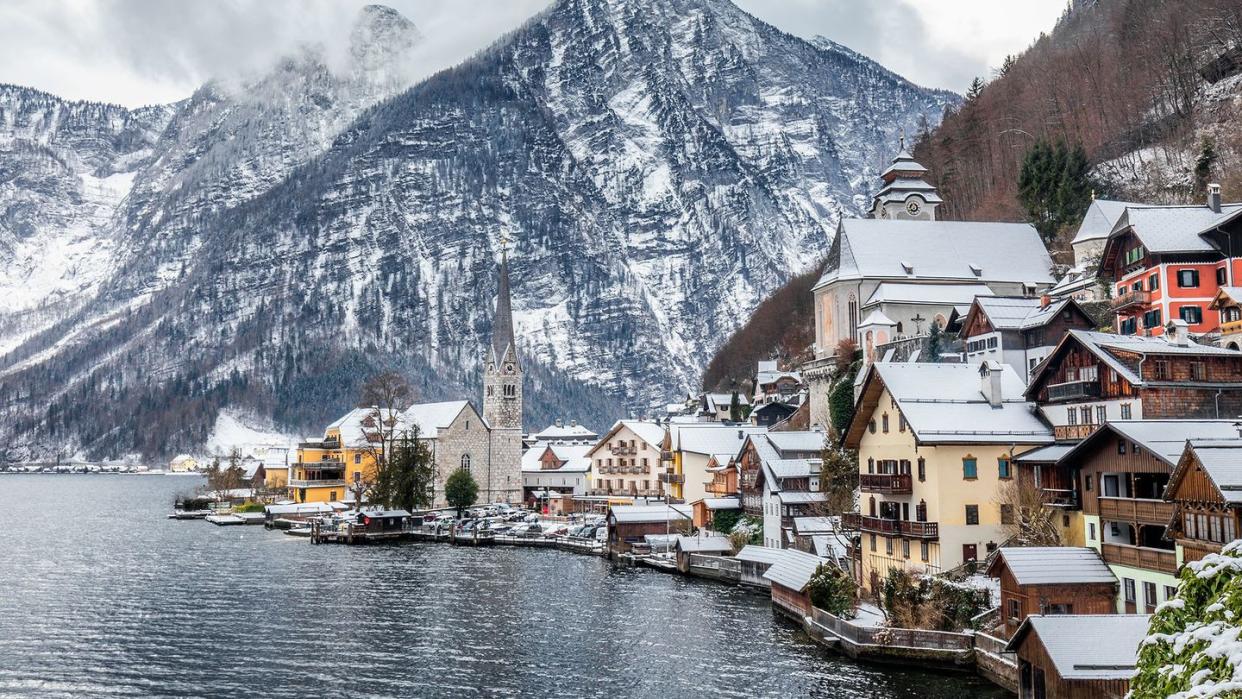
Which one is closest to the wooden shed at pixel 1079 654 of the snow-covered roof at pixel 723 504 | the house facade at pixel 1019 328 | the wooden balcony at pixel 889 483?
the wooden balcony at pixel 889 483

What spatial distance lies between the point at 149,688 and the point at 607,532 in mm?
47208

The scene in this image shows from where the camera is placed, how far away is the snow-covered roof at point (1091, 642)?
27.5 m

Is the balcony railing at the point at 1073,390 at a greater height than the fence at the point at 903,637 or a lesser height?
greater

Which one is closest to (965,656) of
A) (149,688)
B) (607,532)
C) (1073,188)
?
(149,688)

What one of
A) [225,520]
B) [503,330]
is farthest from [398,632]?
[503,330]

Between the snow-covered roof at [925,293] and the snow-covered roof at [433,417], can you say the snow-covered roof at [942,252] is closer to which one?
the snow-covered roof at [925,293]

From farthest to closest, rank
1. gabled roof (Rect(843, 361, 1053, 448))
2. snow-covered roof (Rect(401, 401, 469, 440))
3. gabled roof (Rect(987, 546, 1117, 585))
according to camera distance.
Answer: snow-covered roof (Rect(401, 401, 469, 440))
gabled roof (Rect(843, 361, 1053, 448))
gabled roof (Rect(987, 546, 1117, 585))

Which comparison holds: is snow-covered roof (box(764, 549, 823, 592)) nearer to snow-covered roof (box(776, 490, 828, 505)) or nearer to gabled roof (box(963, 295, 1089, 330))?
snow-covered roof (box(776, 490, 828, 505))

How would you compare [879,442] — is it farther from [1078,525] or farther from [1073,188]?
[1073,188]

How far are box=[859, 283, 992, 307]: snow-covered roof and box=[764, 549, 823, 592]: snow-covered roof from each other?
3270 centimetres

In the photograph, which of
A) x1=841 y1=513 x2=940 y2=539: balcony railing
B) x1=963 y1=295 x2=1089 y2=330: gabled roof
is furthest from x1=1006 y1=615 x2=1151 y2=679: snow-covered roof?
x1=963 y1=295 x2=1089 y2=330: gabled roof

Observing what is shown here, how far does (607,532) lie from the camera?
80.9 metres

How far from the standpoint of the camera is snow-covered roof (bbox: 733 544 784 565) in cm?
5803

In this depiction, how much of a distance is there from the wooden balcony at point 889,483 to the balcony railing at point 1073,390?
24.0 ft
